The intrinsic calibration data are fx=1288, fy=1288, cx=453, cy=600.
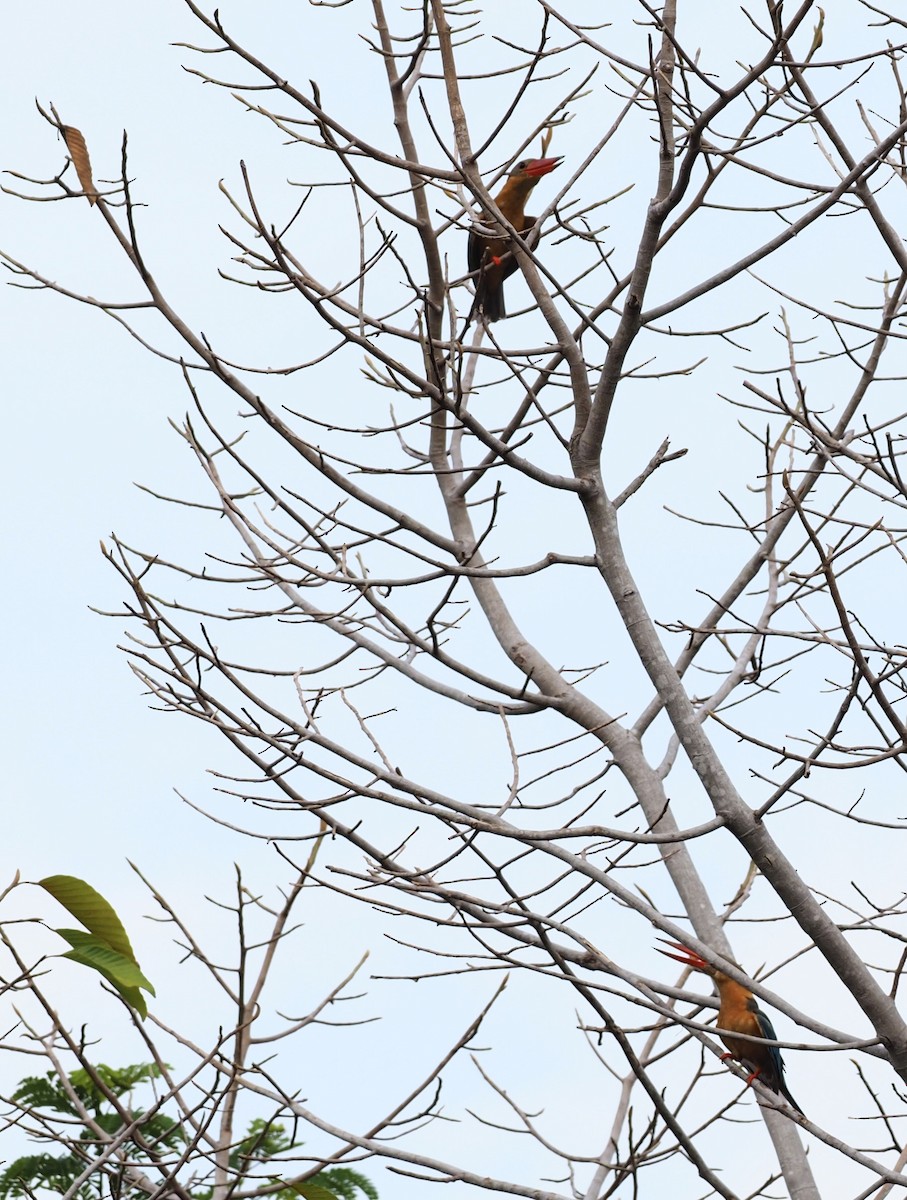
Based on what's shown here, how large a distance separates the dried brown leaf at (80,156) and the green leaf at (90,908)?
5.67ft

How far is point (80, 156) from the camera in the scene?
129 inches

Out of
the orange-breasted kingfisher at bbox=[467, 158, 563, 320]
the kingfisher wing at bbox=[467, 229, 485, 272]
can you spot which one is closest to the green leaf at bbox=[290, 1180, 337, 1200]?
the orange-breasted kingfisher at bbox=[467, 158, 563, 320]

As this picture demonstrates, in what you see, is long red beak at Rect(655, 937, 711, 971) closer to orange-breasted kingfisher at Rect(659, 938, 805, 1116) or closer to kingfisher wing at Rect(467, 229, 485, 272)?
orange-breasted kingfisher at Rect(659, 938, 805, 1116)

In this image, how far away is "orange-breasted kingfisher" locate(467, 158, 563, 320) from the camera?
161 inches

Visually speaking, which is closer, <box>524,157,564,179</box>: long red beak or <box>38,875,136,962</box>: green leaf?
<box>38,875,136,962</box>: green leaf

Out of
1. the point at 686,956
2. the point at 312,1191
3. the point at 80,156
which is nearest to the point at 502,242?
the point at 80,156

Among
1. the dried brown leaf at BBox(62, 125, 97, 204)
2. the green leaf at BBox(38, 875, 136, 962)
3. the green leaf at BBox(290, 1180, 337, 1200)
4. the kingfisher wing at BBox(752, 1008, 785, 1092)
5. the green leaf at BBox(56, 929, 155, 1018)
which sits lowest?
the green leaf at BBox(290, 1180, 337, 1200)

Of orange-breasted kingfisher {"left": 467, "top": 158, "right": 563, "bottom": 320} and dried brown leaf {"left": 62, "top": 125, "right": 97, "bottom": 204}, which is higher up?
orange-breasted kingfisher {"left": 467, "top": 158, "right": 563, "bottom": 320}

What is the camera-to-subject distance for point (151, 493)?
4609mm

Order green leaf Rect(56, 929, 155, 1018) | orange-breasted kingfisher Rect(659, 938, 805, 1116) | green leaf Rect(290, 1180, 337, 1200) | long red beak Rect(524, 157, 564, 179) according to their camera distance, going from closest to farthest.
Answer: green leaf Rect(56, 929, 155, 1018) → green leaf Rect(290, 1180, 337, 1200) → orange-breasted kingfisher Rect(659, 938, 805, 1116) → long red beak Rect(524, 157, 564, 179)

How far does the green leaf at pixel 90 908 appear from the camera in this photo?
8.61 ft

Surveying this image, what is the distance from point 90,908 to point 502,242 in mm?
→ 2662

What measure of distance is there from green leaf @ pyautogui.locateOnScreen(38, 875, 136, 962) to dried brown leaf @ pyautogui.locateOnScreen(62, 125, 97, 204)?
1729 mm

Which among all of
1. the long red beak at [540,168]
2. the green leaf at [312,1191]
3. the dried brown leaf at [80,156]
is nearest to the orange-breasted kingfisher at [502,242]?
the long red beak at [540,168]
